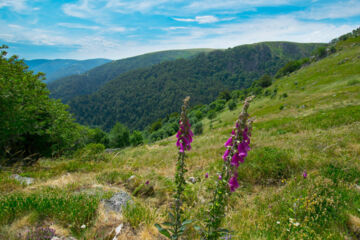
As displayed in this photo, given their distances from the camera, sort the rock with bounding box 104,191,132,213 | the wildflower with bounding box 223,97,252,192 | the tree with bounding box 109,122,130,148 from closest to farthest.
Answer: the wildflower with bounding box 223,97,252,192
the rock with bounding box 104,191,132,213
the tree with bounding box 109,122,130,148

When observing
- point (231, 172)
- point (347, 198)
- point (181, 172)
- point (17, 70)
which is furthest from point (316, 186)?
point (17, 70)

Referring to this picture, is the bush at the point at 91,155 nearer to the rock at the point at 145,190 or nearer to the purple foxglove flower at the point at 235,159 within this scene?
the rock at the point at 145,190

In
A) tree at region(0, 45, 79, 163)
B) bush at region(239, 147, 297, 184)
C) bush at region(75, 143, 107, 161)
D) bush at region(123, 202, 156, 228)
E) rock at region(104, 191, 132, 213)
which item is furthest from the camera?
tree at region(0, 45, 79, 163)

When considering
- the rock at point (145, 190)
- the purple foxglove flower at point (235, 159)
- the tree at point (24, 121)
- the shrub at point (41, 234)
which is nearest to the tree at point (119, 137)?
the tree at point (24, 121)

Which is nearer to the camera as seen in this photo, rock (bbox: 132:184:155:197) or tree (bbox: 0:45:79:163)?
rock (bbox: 132:184:155:197)

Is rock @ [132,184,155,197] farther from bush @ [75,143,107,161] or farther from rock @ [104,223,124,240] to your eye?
bush @ [75,143,107,161]

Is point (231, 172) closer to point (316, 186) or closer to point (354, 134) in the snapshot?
point (316, 186)

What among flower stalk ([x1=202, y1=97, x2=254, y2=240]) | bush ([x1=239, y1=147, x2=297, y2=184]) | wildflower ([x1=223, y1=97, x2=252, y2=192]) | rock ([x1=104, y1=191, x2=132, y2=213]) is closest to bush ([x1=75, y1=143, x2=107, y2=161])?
rock ([x1=104, y1=191, x2=132, y2=213])

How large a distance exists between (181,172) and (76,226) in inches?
91.1

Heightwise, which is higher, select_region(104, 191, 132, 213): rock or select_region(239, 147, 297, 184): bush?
select_region(104, 191, 132, 213): rock

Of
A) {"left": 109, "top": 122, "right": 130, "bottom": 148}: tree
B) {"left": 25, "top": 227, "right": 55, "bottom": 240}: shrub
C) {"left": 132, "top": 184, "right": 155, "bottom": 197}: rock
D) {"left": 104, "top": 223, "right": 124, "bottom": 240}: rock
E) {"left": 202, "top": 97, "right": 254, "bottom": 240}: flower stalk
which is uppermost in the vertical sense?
{"left": 202, "top": 97, "right": 254, "bottom": 240}: flower stalk

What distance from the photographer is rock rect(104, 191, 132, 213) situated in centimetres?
365

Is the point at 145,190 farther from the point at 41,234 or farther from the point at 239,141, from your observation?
the point at 239,141

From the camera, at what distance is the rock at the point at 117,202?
144 inches
